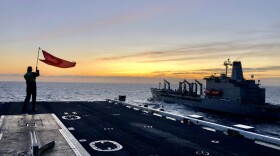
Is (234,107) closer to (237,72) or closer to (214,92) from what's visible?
(214,92)

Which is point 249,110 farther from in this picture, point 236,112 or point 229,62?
point 229,62

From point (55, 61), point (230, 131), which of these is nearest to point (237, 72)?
point (55, 61)

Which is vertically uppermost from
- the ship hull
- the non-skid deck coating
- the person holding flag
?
the person holding flag

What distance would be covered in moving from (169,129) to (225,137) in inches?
122

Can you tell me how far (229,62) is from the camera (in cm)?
7850

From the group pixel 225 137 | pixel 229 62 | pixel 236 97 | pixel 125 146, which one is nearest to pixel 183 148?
pixel 125 146

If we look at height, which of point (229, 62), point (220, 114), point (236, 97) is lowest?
point (220, 114)

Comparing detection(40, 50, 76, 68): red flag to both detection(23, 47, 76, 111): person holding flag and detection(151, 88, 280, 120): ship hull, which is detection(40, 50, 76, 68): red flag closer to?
detection(23, 47, 76, 111): person holding flag

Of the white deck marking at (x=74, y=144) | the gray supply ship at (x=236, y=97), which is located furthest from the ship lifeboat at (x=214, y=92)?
the white deck marking at (x=74, y=144)

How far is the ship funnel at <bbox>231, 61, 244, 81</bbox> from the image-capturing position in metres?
70.6

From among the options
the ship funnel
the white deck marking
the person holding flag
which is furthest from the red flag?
the ship funnel

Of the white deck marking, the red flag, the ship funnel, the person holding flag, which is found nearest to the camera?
the white deck marking

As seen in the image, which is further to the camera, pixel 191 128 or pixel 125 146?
pixel 191 128

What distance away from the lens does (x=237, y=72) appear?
71.3 m
